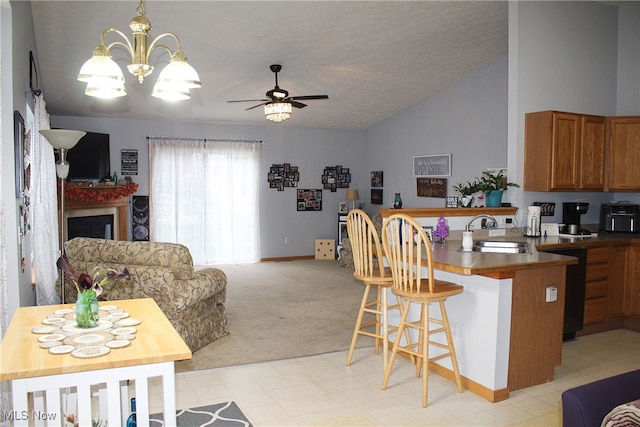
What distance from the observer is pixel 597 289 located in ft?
15.2

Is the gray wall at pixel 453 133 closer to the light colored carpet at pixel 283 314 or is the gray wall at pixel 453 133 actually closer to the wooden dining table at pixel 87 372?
the light colored carpet at pixel 283 314

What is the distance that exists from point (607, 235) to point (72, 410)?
4831mm

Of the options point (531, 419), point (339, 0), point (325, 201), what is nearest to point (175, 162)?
point (325, 201)

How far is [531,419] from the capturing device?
294 cm

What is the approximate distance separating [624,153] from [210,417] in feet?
15.4

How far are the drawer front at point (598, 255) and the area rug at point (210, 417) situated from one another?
3.35m

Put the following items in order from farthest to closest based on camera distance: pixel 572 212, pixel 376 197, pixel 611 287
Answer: pixel 376 197, pixel 572 212, pixel 611 287

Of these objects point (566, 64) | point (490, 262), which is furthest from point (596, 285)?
point (566, 64)

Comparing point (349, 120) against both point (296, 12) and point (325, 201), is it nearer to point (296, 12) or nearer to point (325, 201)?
point (325, 201)

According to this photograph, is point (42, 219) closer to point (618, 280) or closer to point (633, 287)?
point (618, 280)

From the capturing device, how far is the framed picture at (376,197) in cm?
934

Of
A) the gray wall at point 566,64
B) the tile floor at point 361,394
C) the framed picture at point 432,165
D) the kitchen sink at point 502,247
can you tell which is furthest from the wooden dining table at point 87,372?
the framed picture at point 432,165

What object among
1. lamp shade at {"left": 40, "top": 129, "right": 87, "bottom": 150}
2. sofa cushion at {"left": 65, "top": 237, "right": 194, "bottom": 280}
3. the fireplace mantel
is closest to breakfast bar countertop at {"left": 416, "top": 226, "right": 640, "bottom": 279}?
sofa cushion at {"left": 65, "top": 237, "right": 194, "bottom": 280}

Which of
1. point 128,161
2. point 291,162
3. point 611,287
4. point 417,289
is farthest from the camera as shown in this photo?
point 291,162
